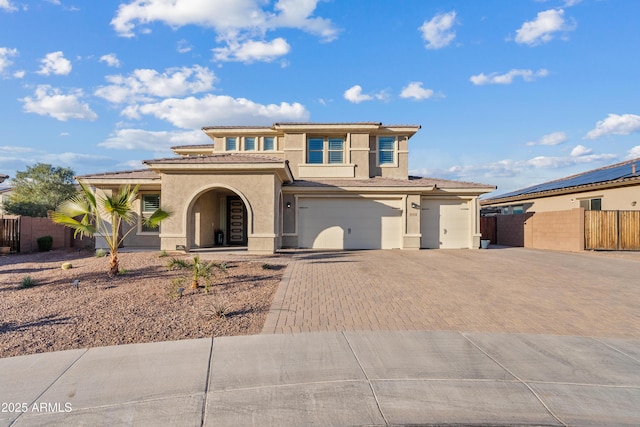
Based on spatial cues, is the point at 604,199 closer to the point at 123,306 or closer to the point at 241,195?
the point at 241,195

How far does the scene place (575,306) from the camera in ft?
25.3

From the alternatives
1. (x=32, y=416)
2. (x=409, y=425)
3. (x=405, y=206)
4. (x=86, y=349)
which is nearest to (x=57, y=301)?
(x=86, y=349)

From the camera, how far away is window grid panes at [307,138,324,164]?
807 inches

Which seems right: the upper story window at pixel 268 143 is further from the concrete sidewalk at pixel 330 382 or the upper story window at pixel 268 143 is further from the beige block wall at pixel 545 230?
the concrete sidewalk at pixel 330 382

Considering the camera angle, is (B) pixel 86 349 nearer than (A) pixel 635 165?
Yes

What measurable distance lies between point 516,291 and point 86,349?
9.00 meters

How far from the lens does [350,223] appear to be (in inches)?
746

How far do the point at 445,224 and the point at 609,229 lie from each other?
25.7 ft

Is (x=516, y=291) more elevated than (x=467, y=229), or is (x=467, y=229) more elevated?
(x=467, y=229)

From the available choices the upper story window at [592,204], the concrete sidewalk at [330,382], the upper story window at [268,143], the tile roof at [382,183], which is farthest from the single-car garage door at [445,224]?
the concrete sidewalk at [330,382]

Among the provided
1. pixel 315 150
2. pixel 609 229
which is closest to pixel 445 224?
pixel 609 229

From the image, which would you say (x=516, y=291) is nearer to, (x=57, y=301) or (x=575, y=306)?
(x=575, y=306)

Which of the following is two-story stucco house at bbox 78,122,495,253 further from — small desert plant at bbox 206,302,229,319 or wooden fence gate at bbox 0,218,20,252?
small desert plant at bbox 206,302,229,319

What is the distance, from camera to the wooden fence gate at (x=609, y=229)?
60.1ft
